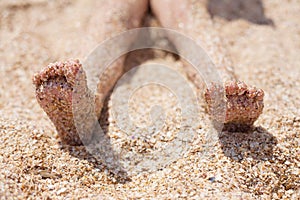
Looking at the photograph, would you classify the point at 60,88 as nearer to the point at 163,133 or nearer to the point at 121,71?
the point at 163,133

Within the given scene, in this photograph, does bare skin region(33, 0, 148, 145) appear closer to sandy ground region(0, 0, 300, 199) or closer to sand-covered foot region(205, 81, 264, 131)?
sandy ground region(0, 0, 300, 199)

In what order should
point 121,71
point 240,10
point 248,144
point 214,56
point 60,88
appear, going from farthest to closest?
point 240,10 → point 121,71 → point 214,56 → point 248,144 → point 60,88

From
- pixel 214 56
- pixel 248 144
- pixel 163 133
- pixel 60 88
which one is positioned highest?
pixel 214 56

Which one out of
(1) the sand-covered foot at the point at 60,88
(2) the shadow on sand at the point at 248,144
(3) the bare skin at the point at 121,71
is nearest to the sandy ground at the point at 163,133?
(2) the shadow on sand at the point at 248,144

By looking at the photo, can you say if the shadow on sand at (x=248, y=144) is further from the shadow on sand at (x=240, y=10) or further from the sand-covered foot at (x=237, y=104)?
the shadow on sand at (x=240, y=10)

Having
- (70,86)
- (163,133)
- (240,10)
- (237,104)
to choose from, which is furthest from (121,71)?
(240,10)

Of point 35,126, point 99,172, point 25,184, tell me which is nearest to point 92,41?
point 35,126

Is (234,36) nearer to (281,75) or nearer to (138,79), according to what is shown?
(281,75)
